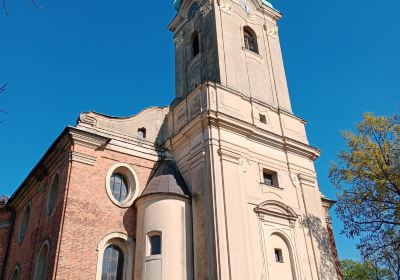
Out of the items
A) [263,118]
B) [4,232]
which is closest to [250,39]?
[263,118]

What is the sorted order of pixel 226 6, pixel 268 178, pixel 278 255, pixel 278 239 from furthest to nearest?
1. pixel 226 6
2. pixel 268 178
3. pixel 278 239
4. pixel 278 255

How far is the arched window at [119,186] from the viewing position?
17500 mm

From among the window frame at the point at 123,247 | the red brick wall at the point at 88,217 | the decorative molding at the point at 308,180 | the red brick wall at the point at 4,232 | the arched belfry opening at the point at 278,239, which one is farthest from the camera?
the red brick wall at the point at 4,232

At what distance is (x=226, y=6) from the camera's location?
22.7 metres

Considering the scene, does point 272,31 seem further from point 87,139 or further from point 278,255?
point 278,255

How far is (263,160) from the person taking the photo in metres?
Result: 18.5

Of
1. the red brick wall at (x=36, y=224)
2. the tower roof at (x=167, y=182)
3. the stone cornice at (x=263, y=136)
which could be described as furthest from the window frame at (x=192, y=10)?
the red brick wall at (x=36, y=224)

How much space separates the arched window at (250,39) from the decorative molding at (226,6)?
1.51 metres

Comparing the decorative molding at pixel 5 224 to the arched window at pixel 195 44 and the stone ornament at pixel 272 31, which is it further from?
the stone ornament at pixel 272 31

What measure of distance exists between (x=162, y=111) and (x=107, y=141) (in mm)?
4426

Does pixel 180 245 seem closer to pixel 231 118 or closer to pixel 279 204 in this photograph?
pixel 279 204

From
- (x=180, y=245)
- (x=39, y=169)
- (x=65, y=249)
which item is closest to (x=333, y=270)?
(x=180, y=245)

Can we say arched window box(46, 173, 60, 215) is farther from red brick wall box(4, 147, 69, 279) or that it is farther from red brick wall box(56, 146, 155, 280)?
red brick wall box(56, 146, 155, 280)

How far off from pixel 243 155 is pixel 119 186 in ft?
18.1
